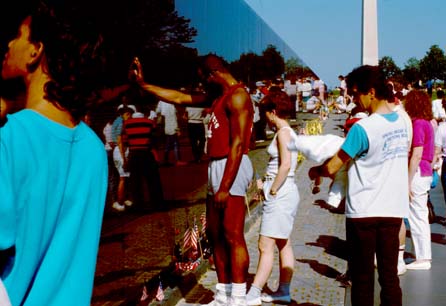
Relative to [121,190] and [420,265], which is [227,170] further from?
[420,265]

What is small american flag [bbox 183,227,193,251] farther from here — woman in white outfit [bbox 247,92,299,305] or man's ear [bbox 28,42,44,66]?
man's ear [bbox 28,42,44,66]

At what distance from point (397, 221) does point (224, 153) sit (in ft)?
4.32

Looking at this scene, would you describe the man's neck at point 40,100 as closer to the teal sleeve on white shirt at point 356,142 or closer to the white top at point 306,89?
the teal sleeve on white shirt at point 356,142

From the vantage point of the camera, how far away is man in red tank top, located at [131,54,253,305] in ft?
17.2

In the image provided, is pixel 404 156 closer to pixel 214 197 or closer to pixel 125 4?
pixel 214 197

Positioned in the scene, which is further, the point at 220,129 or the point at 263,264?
the point at 263,264

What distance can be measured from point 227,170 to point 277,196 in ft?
3.97

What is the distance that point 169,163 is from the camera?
249 inches

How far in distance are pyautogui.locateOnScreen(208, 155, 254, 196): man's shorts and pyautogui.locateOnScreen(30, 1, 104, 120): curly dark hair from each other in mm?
3535

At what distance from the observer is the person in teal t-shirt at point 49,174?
1529mm

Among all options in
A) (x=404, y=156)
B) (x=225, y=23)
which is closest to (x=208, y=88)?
(x=404, y=156)

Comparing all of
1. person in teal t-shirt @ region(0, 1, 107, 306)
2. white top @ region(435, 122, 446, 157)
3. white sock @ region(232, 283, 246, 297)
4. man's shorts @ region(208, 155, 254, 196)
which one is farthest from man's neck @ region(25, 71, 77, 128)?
white top @ region(435, 122, 446, 157)

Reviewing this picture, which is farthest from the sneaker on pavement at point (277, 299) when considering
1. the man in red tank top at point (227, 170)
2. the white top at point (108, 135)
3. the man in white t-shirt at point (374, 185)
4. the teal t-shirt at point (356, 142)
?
the white top at point (108, 135)

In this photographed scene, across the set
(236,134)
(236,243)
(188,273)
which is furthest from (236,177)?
(188,273)
